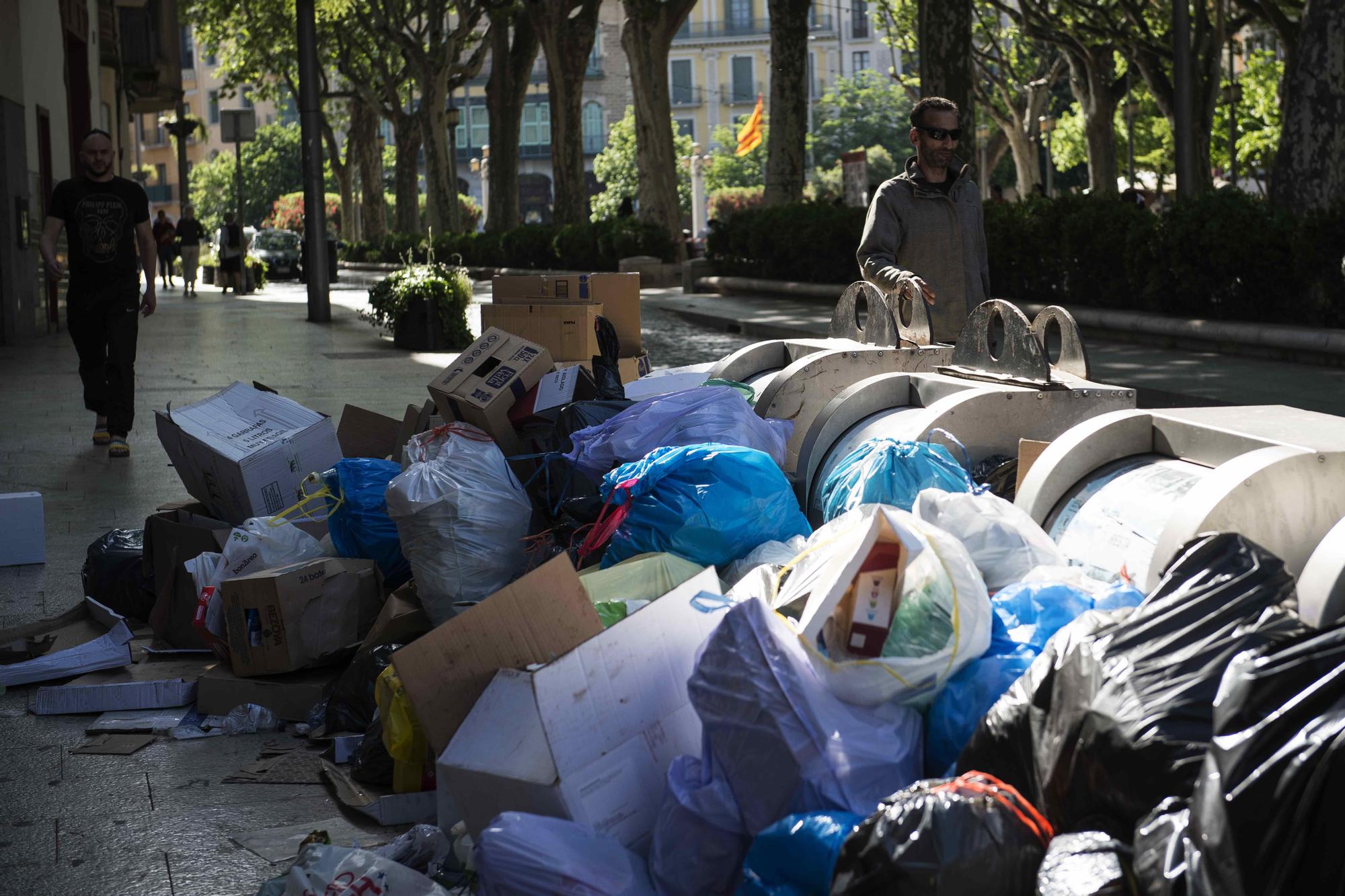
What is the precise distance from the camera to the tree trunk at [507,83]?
103 feet

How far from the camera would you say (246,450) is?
559cm

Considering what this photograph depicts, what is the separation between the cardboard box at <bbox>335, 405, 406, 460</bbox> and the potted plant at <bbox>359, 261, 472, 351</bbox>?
914cm

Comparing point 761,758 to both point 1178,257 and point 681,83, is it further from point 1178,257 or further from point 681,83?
point 681,83

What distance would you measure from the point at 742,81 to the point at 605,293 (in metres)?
87.3

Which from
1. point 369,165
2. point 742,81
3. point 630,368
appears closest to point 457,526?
point 630,368

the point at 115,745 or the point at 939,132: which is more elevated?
the point at 939,132

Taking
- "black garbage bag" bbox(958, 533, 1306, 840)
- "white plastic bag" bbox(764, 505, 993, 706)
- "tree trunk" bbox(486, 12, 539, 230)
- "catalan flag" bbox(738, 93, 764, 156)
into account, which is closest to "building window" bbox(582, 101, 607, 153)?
"catalan flag" bbox(738, 93, 764, 156)

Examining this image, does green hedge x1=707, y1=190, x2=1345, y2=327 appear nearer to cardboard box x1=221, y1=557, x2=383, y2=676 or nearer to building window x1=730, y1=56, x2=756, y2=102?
cardboard box x1=221, y1=557, x2=383, y2=676

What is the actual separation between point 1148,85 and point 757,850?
992 inches

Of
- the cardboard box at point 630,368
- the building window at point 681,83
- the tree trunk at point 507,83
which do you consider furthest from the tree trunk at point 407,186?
the building window at point 681,83

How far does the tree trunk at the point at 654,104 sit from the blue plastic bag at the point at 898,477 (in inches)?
818

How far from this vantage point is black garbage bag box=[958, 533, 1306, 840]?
2.27m

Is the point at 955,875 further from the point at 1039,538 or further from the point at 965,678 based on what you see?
the point at 1039,538

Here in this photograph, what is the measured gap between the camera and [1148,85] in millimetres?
25500
